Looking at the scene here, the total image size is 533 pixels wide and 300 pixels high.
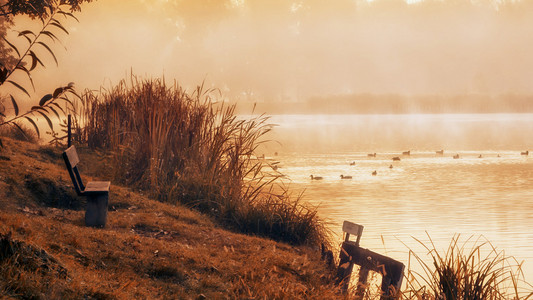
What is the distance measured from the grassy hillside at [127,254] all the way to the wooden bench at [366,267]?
0.84ft

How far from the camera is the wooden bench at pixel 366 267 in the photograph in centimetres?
748

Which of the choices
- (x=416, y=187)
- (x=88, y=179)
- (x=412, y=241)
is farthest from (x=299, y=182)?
(x=88, y=179)

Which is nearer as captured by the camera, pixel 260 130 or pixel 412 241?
pixel 260 130

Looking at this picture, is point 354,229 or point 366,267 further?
point 354,229

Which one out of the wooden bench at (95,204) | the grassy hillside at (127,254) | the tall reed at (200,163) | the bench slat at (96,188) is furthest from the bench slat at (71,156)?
the tall reed at (200,163)

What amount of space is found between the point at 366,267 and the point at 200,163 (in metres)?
4.52

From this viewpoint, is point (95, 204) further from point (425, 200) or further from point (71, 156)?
point (425, 200)

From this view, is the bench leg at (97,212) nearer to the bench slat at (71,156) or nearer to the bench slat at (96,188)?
the bench slat at (96,188)

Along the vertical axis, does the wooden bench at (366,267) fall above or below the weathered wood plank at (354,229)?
below


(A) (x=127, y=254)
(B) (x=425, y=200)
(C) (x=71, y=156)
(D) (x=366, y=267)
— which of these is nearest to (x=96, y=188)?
(C) (x=71, y=156)

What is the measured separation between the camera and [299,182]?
934 inches

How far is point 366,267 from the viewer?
792cm

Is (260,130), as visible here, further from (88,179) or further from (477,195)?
(477,195)

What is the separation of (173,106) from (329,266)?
509cm
